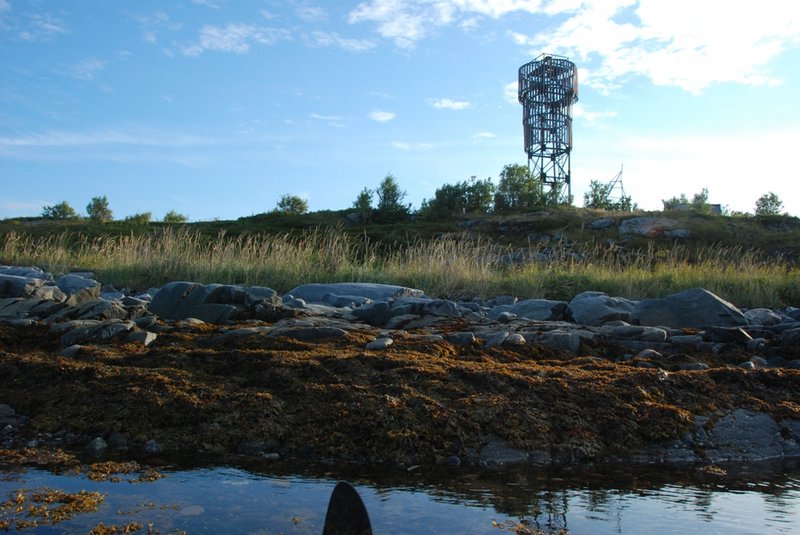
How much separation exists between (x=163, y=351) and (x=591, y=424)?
263 cm

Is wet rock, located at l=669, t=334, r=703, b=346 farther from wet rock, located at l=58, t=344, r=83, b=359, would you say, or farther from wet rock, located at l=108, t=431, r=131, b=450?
wet rock, located at l=58, t=344, r=83, b=359

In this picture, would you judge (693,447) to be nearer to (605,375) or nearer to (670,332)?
(605,375)

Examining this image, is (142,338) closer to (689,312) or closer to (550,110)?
Result: (689,312)

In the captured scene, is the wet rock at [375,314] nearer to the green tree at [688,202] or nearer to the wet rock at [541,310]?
the wet rock at [541,310]

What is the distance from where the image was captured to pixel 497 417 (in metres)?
3.42

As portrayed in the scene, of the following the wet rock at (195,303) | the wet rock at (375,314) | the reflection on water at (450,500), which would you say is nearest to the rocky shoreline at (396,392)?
the reflection on water at (450,500)

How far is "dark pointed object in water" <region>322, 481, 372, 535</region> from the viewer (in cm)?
207

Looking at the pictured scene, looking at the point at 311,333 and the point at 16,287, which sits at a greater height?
the point at 16,287

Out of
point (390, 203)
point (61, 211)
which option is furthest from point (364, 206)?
point (61, 211)

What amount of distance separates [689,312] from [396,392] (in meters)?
4.42

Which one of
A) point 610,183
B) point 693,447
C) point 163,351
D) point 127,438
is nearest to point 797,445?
point 693,447

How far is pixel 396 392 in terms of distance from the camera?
141 inches

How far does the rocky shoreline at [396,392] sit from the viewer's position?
3242mm

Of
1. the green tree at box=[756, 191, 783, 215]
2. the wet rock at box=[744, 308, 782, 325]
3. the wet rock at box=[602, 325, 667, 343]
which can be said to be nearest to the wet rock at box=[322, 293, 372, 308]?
the wet rock at box=[602, 325, 667, 343]
